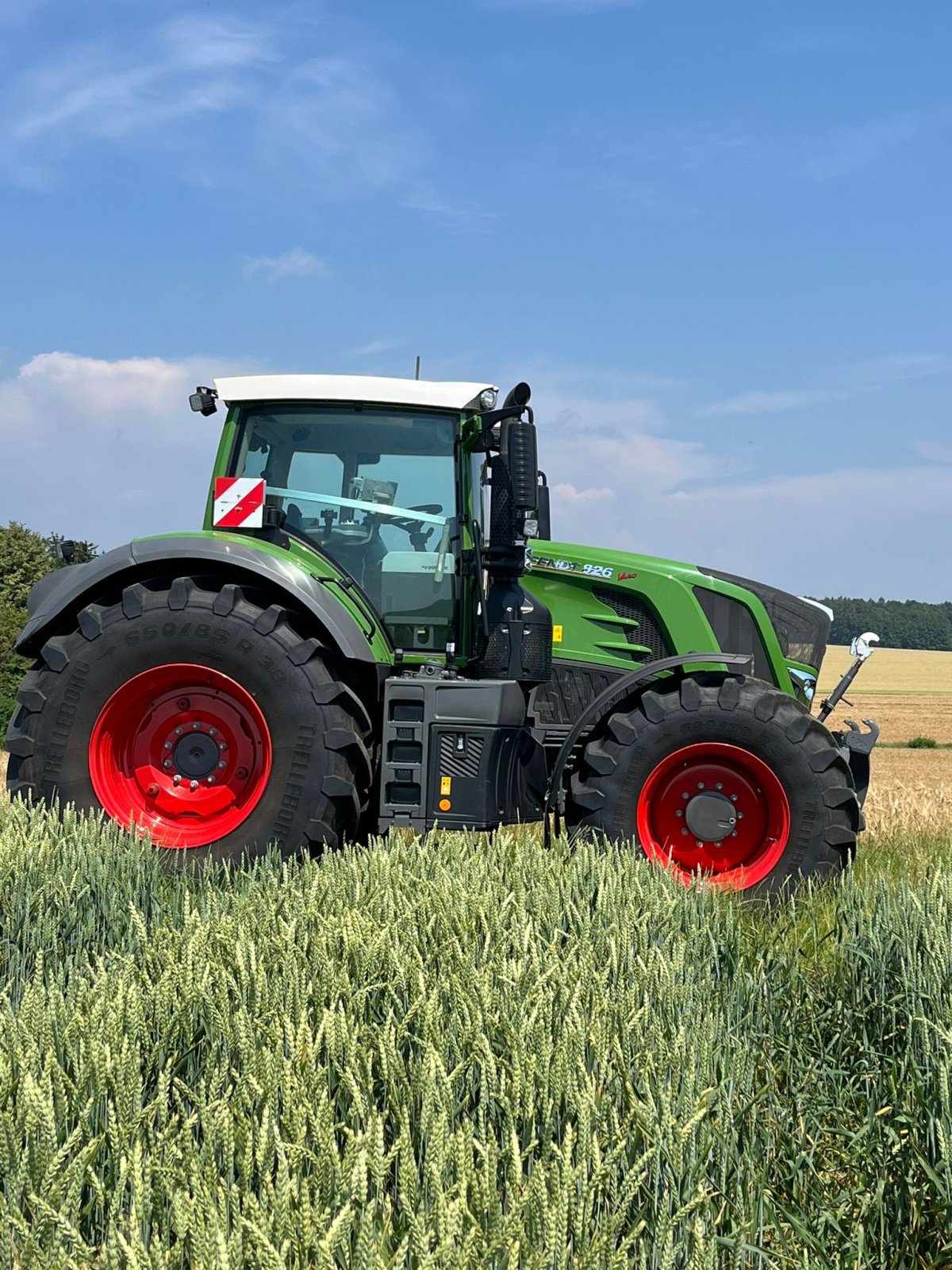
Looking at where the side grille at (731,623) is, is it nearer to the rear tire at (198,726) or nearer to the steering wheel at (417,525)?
the steering wheel at (417,525)

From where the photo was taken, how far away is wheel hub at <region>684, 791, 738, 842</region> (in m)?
6.07

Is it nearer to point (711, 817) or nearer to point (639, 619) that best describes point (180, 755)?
point (711, 817)

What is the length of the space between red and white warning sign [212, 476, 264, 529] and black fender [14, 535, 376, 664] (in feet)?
0.93

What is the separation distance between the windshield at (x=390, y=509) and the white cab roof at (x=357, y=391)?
0.08m

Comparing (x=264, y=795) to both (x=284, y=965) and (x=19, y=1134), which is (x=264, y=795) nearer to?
(x=284, y=965)

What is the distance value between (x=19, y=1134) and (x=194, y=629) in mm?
3596

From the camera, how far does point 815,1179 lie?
3.07m

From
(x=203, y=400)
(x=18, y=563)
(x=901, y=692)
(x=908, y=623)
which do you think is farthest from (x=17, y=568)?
(x=908, y=623)

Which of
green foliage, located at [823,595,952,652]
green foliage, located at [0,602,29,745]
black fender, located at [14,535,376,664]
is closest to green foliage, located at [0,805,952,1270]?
black fender, located at [14,535,376,664]

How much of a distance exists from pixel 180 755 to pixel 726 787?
2751 mm

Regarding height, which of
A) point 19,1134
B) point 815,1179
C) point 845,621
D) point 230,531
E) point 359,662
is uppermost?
point 845,621

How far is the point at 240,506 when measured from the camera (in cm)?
624

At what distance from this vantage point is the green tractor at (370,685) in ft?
18.9

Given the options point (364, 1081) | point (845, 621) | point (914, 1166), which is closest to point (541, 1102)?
point (364, 1081)
